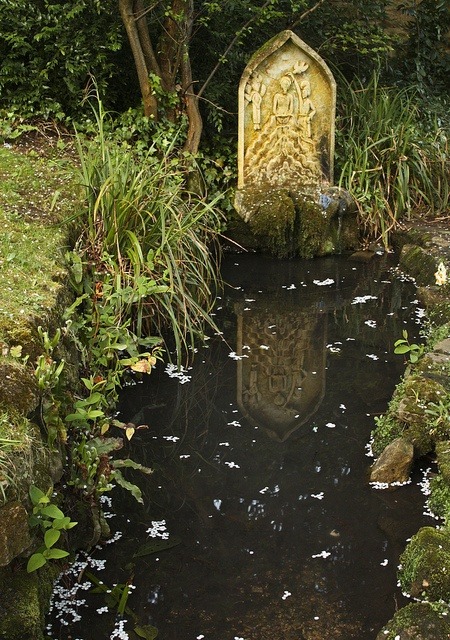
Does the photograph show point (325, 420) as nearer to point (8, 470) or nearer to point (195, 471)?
point (195, 471)

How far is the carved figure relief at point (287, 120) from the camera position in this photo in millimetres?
7562

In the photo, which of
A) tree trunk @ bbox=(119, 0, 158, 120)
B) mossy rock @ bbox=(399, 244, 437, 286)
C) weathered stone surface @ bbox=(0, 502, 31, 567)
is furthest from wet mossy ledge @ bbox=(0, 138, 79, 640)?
mossy rock @ bbox=(399, 244, 437, 286)

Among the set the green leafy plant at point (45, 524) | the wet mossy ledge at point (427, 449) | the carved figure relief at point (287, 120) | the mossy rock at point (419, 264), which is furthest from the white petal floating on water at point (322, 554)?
the carved figure relief at point (287, 120)

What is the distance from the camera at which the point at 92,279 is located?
16.8 ft

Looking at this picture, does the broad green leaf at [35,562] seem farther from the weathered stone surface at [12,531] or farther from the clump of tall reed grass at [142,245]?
the clump of tall reed grass at [142,245]

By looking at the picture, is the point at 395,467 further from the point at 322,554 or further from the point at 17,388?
the point at 17,388

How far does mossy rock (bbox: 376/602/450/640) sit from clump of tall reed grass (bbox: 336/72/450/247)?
16.1ft

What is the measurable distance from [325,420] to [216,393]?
669mm

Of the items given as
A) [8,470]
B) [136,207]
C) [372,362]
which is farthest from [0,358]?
[372,362]

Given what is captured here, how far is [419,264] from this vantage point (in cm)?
707

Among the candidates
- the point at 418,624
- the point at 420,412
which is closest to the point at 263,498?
the point at 420,412

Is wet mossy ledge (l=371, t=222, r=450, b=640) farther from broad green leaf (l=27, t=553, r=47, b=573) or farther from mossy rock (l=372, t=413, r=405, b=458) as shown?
broad green leaf (l=27, t=553, r=47, b=573)

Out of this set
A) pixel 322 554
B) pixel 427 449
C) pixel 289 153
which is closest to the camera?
pixel 322 554

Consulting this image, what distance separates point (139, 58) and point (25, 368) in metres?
4.56
